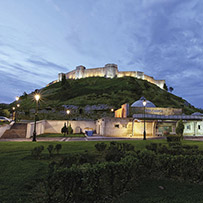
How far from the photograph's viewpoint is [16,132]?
2369 cm

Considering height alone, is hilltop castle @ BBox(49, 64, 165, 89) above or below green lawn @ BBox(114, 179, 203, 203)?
above

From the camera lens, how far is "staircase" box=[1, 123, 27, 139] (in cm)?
2283

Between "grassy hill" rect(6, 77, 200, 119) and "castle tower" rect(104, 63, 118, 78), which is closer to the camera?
"grassy hill" rect(6, 77, 200, 119)

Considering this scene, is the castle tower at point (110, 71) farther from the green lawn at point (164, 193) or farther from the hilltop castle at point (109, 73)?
the green lawn at point (164, 193)

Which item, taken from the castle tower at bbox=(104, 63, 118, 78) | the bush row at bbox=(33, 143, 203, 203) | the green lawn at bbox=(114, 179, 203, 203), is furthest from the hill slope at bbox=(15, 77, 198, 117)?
the green lawn at bbox=(114, 179, 203, 203)

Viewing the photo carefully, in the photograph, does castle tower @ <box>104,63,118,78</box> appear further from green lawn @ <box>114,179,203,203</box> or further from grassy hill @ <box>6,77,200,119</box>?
green lawn @ <box>114,179,203,203</box>

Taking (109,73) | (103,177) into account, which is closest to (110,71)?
(109,73)

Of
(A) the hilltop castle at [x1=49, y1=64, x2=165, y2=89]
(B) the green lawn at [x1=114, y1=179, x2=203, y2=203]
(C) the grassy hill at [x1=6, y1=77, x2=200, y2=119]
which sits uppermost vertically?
(A) the hilltop castle at [x1=49, y1=64, x2=165, y2=89]

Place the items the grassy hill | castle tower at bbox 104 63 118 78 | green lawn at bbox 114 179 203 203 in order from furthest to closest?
castle tower at bbox 104 63 118 78, the grassy hill, green lawn at bbox 114 179 203 203

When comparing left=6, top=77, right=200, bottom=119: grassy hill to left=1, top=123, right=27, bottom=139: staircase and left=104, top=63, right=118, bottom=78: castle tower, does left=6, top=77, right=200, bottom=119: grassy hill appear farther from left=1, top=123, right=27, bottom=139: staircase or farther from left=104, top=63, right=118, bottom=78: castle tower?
left=1, top=123, right=27, bottom=139: staircase

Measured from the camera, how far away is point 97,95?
89125 millimetres

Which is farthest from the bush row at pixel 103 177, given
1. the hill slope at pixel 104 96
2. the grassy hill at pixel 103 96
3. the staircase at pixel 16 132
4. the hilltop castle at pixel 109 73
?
the hilltop castle at pixel 109 73

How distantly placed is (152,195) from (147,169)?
6.74ft

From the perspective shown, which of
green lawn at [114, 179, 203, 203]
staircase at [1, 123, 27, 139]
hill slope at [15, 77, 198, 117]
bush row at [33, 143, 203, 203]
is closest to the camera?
bush row at [33, 143, 203, 203]
